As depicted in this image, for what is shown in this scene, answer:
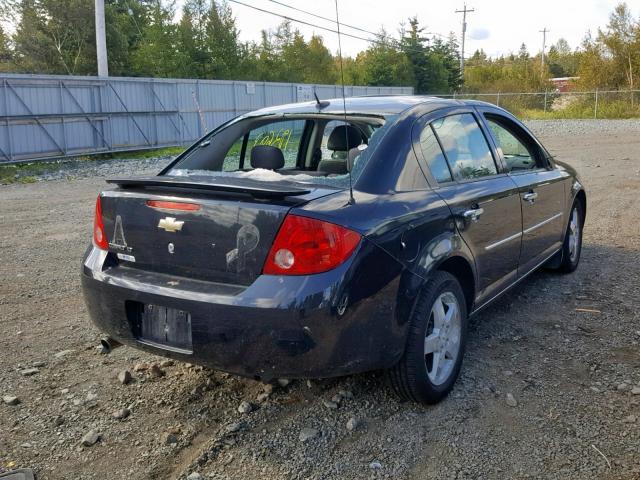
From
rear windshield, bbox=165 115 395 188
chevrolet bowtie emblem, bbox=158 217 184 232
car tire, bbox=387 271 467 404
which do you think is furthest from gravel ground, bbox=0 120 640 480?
rear windshield, bbox=165 115 395 188

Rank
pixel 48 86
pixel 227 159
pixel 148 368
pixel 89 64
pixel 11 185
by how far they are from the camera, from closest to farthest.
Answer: pixel 148 368
pixel 227 159
pixel 11 185
pixel 48 86
pixel 89 64

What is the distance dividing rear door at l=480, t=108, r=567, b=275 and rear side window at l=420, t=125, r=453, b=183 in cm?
89

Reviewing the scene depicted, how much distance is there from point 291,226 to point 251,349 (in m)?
0.58

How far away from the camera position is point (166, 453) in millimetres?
3000

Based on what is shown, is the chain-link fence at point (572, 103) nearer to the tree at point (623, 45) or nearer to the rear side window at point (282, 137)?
the tree at point (623, 45)

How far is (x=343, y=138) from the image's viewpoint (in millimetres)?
4039

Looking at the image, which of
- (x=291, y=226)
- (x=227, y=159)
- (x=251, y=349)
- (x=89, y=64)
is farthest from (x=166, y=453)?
(x=89, y=64)

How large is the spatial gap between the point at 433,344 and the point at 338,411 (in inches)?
24.2

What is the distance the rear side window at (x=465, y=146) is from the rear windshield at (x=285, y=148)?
489 millimetres

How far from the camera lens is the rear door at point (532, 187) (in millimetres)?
4562

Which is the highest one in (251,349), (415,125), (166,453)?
(415,125)

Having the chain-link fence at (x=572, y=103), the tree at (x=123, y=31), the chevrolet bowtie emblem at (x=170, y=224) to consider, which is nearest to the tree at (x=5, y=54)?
the tree at (x=123, y=31)

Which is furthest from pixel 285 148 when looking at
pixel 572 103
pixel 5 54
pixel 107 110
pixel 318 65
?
pixel 318 65

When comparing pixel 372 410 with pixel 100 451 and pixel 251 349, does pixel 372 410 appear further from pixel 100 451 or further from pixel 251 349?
pixel 100 451
